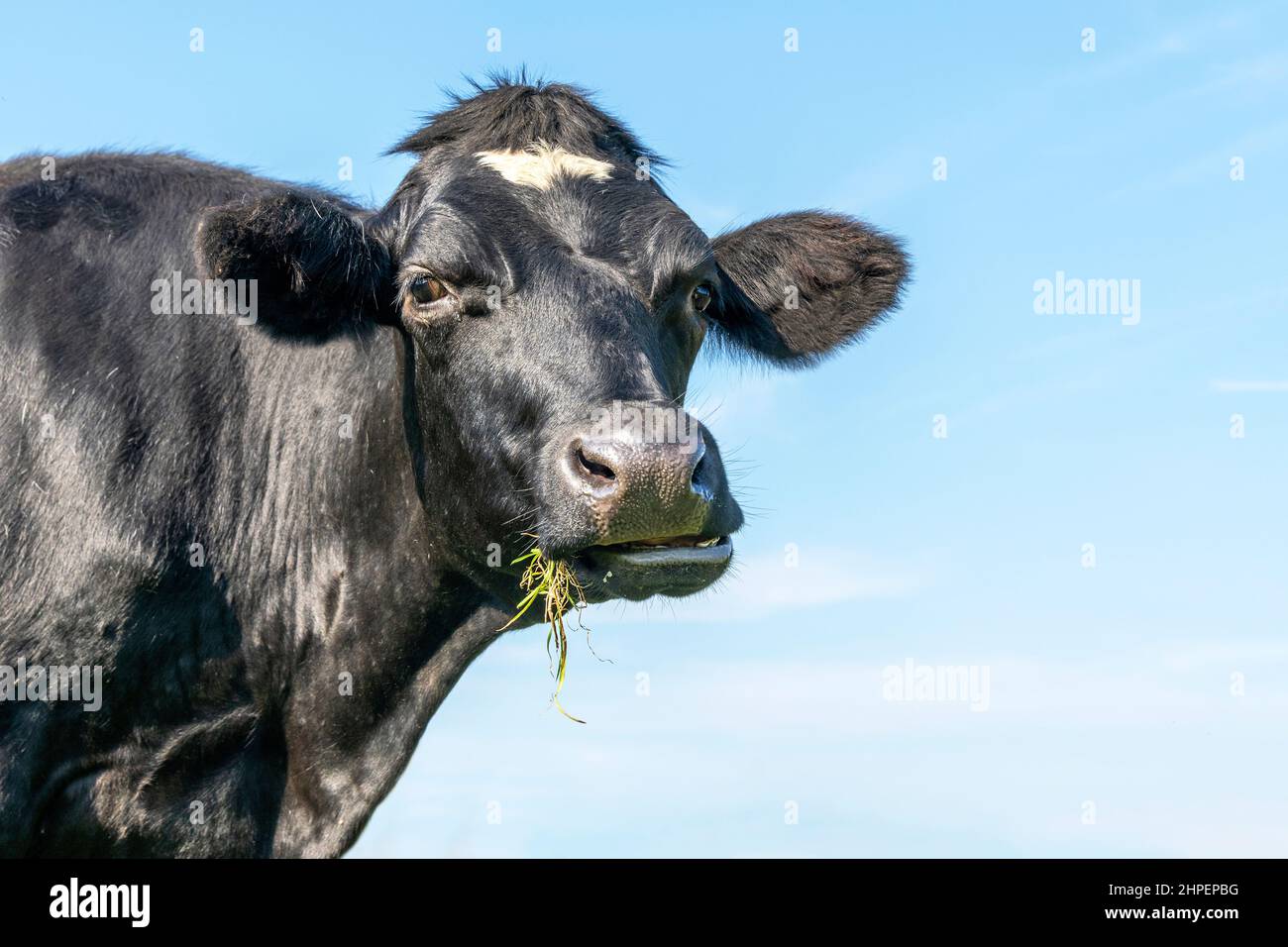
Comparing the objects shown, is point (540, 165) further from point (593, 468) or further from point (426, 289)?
point (593, 468)

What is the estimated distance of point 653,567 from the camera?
257 inches

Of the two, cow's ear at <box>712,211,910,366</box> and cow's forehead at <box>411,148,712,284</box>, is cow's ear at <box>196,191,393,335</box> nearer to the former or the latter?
cow's forehead at <box>411,148,712,284</box>

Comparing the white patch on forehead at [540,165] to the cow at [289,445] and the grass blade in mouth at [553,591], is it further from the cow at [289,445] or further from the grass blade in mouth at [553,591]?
the grass blade in mouth at [553,591]

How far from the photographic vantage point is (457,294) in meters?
7.36

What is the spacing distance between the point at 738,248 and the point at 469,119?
74.9 inches

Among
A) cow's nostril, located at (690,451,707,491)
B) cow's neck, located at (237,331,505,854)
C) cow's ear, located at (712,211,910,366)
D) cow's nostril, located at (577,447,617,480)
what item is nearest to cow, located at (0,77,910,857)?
cow's neck, located at (237,331,505,854)

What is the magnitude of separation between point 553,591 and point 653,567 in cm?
73

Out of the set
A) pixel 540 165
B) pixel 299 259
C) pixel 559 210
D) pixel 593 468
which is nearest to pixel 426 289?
pixel 299 259

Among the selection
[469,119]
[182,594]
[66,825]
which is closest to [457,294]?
[469,119]

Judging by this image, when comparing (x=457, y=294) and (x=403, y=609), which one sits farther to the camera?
(x=403, y=609)

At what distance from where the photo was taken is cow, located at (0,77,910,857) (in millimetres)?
7234
